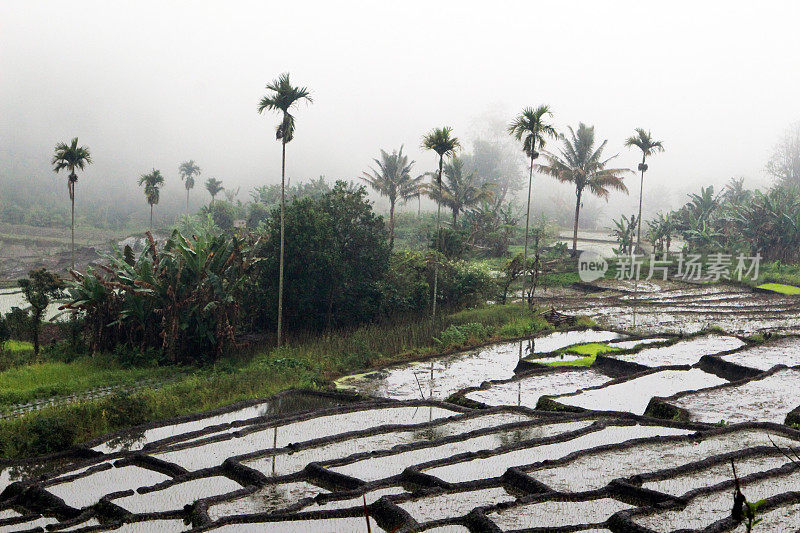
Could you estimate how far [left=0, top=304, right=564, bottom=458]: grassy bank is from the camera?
398 inches

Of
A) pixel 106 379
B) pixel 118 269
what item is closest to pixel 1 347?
pixel 118 269

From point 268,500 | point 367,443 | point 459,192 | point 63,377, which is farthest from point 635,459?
point 459,192

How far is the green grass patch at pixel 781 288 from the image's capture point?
2717cm

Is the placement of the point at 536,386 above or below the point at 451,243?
below

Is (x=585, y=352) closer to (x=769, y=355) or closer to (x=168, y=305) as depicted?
(x=769, y=355)

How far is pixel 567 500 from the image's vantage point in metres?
7.46

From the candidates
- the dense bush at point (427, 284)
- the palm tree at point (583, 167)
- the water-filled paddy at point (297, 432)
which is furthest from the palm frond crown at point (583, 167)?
the water-filled paddy at point (297, 432)

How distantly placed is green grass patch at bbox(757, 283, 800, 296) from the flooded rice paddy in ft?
44.1

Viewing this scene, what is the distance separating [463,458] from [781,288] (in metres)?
23.1

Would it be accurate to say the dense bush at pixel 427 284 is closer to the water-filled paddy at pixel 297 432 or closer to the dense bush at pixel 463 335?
the dense bush at pixel 463 335

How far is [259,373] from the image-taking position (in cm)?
1402

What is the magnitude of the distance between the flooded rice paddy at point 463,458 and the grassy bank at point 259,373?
486 mm

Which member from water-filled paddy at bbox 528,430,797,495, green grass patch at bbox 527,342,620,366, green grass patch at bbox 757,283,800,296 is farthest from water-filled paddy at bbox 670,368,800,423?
green grass patch at bbox 757,283,800,296

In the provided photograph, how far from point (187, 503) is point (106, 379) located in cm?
701
